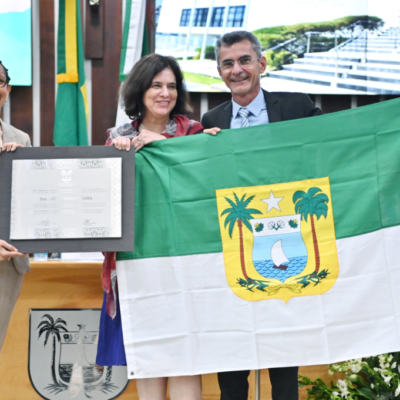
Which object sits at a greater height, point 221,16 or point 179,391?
point 221,16

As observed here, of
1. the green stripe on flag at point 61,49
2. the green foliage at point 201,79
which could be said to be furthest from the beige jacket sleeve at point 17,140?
the green foliage at point 201,79

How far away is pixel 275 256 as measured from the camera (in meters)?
1.94

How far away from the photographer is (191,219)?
1.98 metres

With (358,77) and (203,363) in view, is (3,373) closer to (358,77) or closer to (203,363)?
(203,363)

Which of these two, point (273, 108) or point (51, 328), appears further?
point (51, 328)

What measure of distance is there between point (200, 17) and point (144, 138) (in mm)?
1401

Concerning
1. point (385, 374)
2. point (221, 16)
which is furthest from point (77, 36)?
point (385, 374)

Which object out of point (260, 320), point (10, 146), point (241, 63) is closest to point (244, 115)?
point (241, 63)

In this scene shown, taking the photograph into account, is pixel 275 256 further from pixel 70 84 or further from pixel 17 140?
pixel 70 84

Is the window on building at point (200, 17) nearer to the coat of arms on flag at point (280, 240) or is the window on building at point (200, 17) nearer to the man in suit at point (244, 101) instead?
the man in suit at point (244, 101)

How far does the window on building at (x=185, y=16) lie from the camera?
10.1 ft

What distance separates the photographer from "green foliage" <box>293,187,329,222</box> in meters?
1.94

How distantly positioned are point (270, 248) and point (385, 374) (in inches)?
40.7

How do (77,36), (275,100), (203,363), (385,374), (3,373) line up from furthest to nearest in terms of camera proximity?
(77,36) → (3,373) → (385,374) → (275,100) → (203,363)
